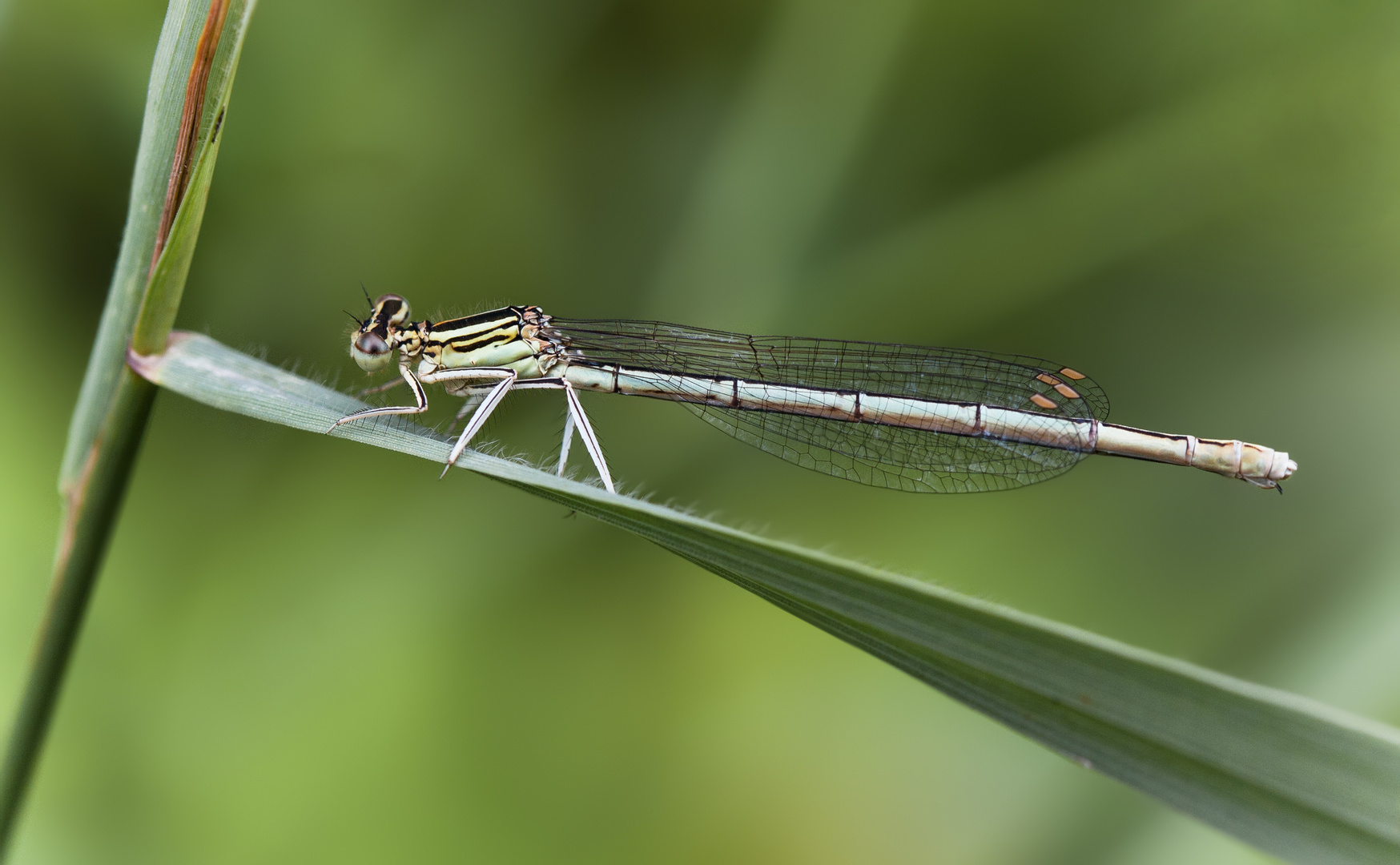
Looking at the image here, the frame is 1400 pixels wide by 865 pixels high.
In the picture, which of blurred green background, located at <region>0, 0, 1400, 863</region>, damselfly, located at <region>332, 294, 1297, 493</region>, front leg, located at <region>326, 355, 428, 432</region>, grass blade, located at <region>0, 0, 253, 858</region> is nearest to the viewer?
grass blade, located at <region>0, 0, 253, 858</region>

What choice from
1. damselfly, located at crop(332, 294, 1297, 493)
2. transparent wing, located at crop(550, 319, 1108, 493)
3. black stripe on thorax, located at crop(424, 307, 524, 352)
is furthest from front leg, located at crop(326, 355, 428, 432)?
transparent wing, located at crop(550, 319, 1108, 493)

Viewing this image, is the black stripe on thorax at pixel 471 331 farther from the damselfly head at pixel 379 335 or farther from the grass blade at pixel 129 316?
the grass blade at pixel 129 316

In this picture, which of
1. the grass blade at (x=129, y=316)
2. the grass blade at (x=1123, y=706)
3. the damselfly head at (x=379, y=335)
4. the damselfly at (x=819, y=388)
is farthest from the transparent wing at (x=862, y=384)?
the grass blade at (x=1123, y=706)

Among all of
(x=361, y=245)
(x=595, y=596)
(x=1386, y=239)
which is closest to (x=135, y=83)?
(x=361, y=245)

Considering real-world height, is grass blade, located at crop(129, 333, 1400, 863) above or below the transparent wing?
below

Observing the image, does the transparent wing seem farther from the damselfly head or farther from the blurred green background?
the damselfly head

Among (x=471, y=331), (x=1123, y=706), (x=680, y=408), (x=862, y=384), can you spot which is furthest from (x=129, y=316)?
(x=862, y=384)

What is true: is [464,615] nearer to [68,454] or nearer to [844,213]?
A: [68,454]
